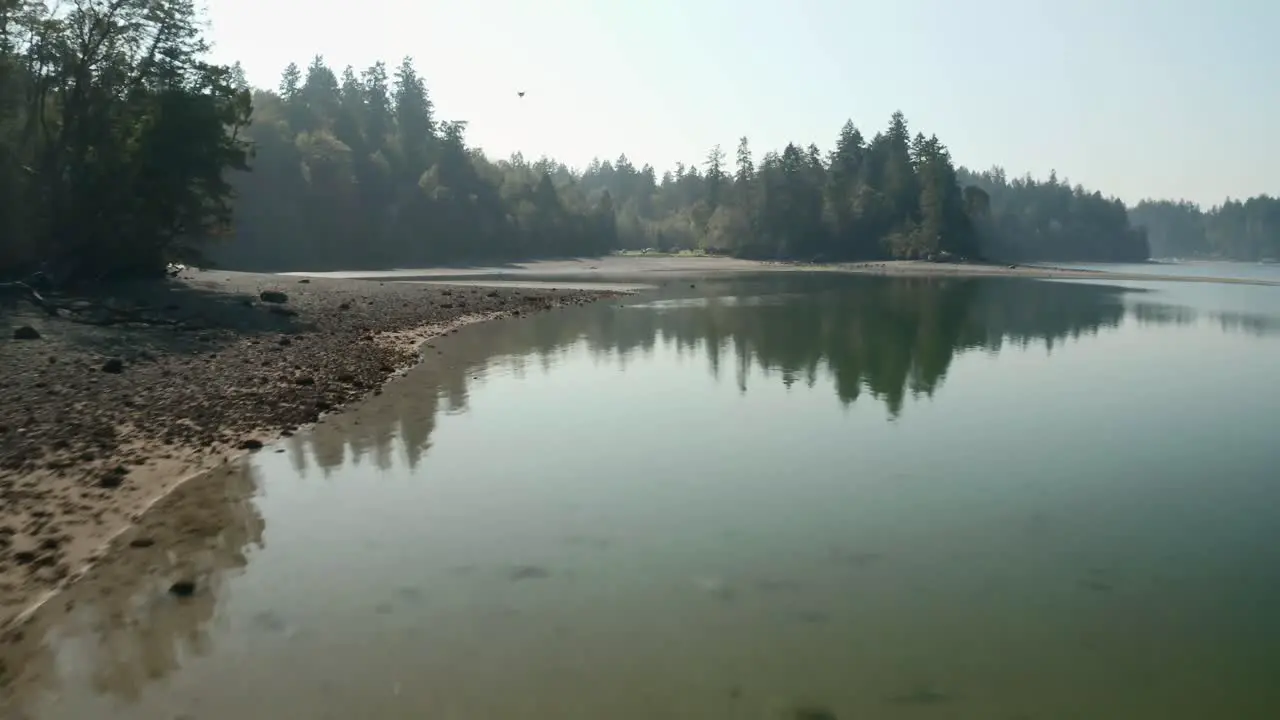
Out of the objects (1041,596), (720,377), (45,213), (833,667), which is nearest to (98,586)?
(833,667)

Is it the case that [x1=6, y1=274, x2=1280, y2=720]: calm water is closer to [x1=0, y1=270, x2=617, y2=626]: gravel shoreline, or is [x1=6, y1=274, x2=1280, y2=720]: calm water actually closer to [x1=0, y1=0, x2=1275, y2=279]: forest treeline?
[x1=0, y1=270, x2=617, y2=626]: gravel shoreline

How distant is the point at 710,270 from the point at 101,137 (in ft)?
321

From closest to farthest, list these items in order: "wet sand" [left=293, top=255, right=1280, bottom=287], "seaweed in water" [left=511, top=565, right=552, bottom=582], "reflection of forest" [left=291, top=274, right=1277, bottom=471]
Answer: "seaweed in water" [left=511, top=565, right=552, bottom=582], "reflection of forest" [left=291, top=274, right=1277, bottom=471], "wet sand" [left=293, top=255, right=1280, bottom=287]

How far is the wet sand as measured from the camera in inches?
4200

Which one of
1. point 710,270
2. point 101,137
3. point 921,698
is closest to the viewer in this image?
point 921,698

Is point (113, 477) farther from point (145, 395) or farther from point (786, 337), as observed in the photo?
point (786, 337)

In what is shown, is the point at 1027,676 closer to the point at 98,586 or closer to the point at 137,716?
the point at 137,716

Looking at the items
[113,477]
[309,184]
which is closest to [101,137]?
[113,477]

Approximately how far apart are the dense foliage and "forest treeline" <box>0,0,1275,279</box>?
87 millimetres

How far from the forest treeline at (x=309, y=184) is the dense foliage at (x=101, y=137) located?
3.4 inches

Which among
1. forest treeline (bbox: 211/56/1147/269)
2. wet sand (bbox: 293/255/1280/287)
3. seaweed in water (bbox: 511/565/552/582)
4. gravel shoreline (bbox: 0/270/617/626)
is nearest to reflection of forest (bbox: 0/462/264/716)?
Result: gravel shoreline (bbox: 0/270/617/626)

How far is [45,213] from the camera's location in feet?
129

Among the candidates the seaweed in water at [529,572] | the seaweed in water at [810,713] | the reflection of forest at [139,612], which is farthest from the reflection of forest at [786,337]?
the seaweed in water at [810,713]

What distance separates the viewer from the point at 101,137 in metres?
40.8
